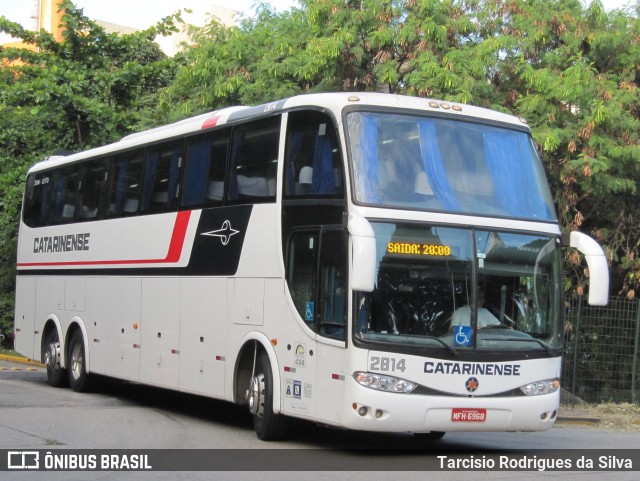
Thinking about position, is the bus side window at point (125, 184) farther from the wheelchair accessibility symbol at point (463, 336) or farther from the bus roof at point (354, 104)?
the wheelchair accessibility symbol at point (463, 336)

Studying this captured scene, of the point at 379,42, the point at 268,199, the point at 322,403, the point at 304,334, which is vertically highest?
the point at 379,42

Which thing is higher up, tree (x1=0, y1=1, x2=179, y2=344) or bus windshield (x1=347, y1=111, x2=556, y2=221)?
tree (x1=0, y1=1, x2=179, y2=344)

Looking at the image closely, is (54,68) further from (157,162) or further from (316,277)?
(316,277)

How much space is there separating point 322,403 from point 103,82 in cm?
1771

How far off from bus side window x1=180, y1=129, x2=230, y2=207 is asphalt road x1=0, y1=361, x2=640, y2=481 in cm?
314

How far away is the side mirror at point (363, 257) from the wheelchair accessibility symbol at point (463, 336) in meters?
1.25

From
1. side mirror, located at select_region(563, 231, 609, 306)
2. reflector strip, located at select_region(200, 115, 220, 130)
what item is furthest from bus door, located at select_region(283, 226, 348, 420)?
reflector strip, located at select_region(200, 115, 220, 130)

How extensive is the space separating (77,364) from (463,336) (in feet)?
31.8

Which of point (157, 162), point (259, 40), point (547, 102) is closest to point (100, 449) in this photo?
point (157, 162)

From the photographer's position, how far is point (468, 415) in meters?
10.8

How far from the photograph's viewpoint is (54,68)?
83.6 ft

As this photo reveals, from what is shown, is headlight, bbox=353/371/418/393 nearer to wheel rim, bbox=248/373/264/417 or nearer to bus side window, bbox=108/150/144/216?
wheel rim, bbox=248/373/264/417

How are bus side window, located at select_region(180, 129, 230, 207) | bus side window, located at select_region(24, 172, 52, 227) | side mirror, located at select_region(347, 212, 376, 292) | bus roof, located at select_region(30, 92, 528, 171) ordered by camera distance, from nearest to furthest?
side mirror, located at select_region(347, 212, 376, 292)
bus roof, located at select_region(30, 92, 528, 171)
bus side window, located at select_region(180, 129, 230, 207)
bus side window, located at select_region(24, 172, 52, 227)

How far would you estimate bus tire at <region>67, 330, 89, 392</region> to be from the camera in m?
18.2
